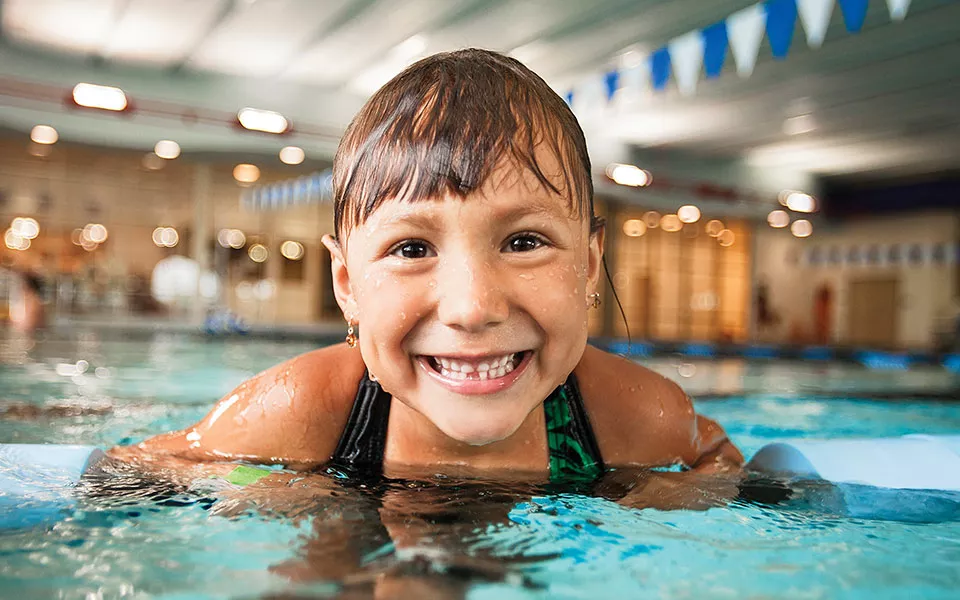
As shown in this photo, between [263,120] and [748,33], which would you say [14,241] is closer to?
[263,120]

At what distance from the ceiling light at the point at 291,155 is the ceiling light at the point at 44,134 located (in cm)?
369

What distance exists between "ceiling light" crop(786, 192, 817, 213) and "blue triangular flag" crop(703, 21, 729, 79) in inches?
516

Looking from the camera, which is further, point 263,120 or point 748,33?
point 263,120

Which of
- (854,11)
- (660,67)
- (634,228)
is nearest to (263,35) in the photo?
(660,67)

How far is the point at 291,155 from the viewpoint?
1488 centimetres

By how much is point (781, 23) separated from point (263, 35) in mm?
7151

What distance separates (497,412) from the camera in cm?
158

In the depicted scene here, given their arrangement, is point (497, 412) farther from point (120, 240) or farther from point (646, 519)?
point (120, 240)

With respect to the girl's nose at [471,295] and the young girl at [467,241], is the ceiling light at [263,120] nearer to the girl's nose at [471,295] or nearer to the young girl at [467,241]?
the young girl at [467,241]

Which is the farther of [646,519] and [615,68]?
[615,68]

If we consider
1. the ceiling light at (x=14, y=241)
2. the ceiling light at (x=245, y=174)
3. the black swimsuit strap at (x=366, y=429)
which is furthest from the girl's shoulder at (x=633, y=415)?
the ceiling light at (x=14, y=241)

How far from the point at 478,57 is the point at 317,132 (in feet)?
41.4

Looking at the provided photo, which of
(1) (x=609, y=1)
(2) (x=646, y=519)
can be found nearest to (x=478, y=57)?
(2) (x=646, y=519)

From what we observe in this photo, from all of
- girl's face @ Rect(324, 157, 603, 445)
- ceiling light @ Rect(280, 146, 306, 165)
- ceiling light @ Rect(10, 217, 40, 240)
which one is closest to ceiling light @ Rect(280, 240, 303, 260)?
ceiling light @ Rect(10, 217, 40, 240)
